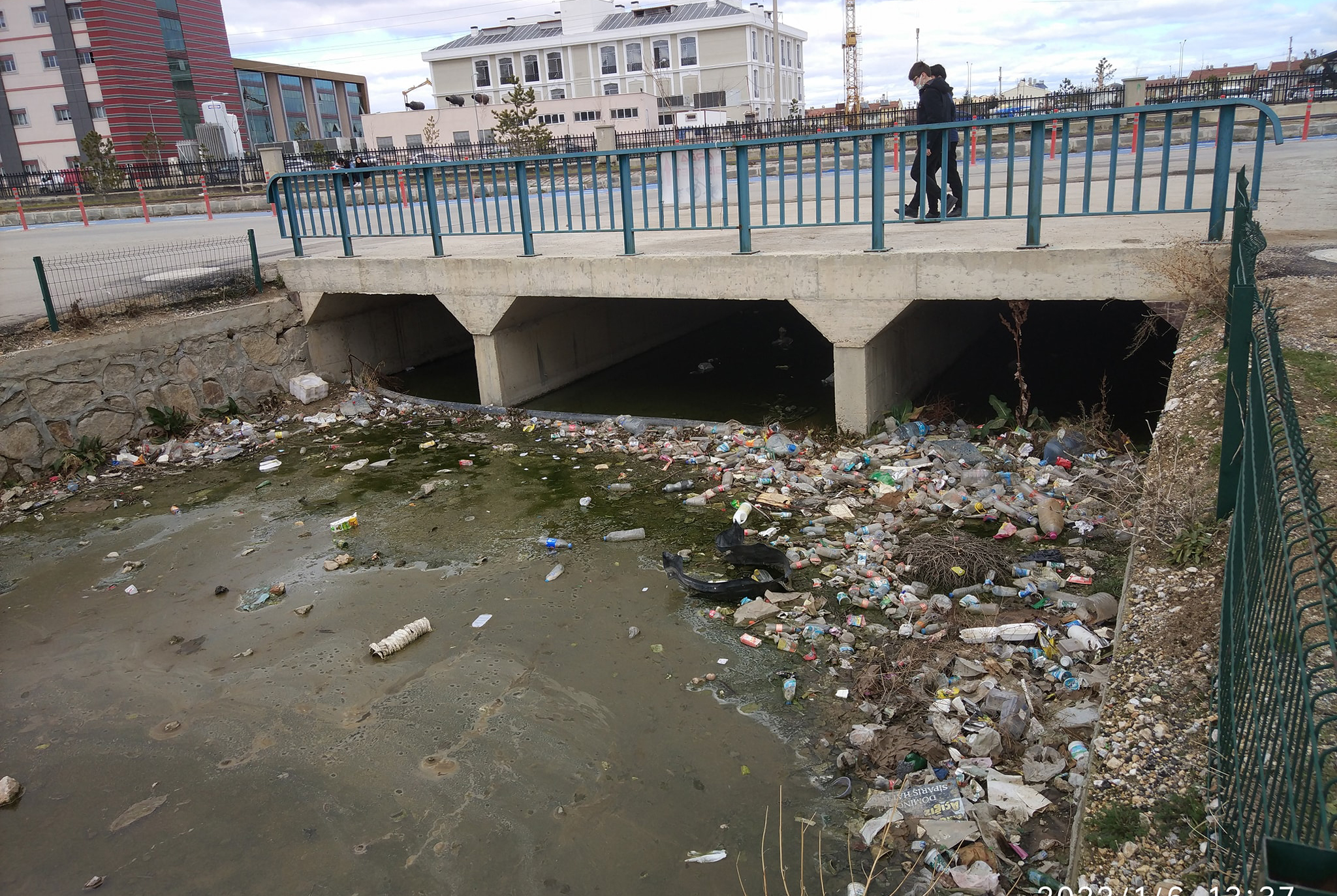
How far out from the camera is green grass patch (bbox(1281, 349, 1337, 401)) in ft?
15.0

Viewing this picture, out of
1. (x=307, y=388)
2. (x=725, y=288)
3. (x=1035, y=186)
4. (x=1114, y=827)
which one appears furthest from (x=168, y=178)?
(x=1114, y=827)

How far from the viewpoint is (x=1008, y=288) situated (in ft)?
22.0

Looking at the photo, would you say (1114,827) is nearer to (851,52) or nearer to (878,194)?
(878,194)

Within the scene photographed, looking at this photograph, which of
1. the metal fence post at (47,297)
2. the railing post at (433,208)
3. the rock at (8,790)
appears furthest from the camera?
the railing post at (433,208)

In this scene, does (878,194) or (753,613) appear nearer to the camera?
(753,613)

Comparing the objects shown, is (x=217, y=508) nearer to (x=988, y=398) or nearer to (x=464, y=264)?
(x=464, y=264)

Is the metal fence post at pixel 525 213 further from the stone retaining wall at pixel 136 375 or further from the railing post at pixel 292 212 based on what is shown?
the stone retaining wall at pixel 136 375

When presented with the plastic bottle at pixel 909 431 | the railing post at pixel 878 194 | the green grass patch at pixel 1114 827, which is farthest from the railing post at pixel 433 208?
the green grass patch at pixel 1114 827

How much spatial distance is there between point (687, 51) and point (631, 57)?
4122 millimetres

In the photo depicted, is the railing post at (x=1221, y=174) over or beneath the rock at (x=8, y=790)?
over

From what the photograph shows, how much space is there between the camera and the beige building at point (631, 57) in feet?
200

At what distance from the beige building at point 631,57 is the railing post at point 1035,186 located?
54.7 meters

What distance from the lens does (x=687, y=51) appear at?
6222cm

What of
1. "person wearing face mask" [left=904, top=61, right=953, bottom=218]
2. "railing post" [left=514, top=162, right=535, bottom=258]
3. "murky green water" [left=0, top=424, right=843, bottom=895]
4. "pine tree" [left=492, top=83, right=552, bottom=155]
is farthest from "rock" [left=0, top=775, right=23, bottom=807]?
"pine tree" [left=492, top=83, right=552, bottom=155]
